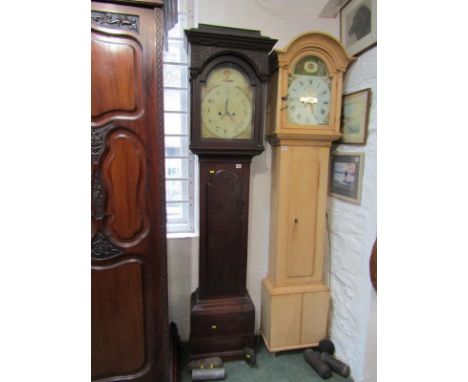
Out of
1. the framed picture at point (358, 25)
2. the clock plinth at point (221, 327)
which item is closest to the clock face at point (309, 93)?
the framed picture at point (358, 25)

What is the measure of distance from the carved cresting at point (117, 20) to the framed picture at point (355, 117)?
123 cm

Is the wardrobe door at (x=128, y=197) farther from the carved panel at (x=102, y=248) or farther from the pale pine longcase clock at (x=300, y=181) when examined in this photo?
the pale pine longcase clock at (x=300, y=181)

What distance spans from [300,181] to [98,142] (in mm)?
1167

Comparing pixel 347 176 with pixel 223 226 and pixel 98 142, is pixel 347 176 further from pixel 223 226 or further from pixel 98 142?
pixel 98 142

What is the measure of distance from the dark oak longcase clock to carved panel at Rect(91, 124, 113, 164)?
50cm

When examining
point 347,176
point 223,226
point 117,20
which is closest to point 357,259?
point 347,176

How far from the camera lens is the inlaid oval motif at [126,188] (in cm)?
106

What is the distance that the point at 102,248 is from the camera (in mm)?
1097

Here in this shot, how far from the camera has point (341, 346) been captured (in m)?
1.69

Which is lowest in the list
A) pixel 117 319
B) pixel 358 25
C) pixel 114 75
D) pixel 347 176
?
pixel 117 319

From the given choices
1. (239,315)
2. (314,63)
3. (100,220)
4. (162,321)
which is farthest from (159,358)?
(314,63)

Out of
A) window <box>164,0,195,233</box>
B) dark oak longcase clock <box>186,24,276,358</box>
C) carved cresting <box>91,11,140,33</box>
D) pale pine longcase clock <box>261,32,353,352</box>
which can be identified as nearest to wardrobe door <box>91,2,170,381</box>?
carved cresting <box>91,11,140,33</box>

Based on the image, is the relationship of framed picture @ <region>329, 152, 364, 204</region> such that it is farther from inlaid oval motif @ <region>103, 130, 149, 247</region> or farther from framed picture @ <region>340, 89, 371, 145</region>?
inlaid oval motif @ <region>103, 130, 149, 247</region>
